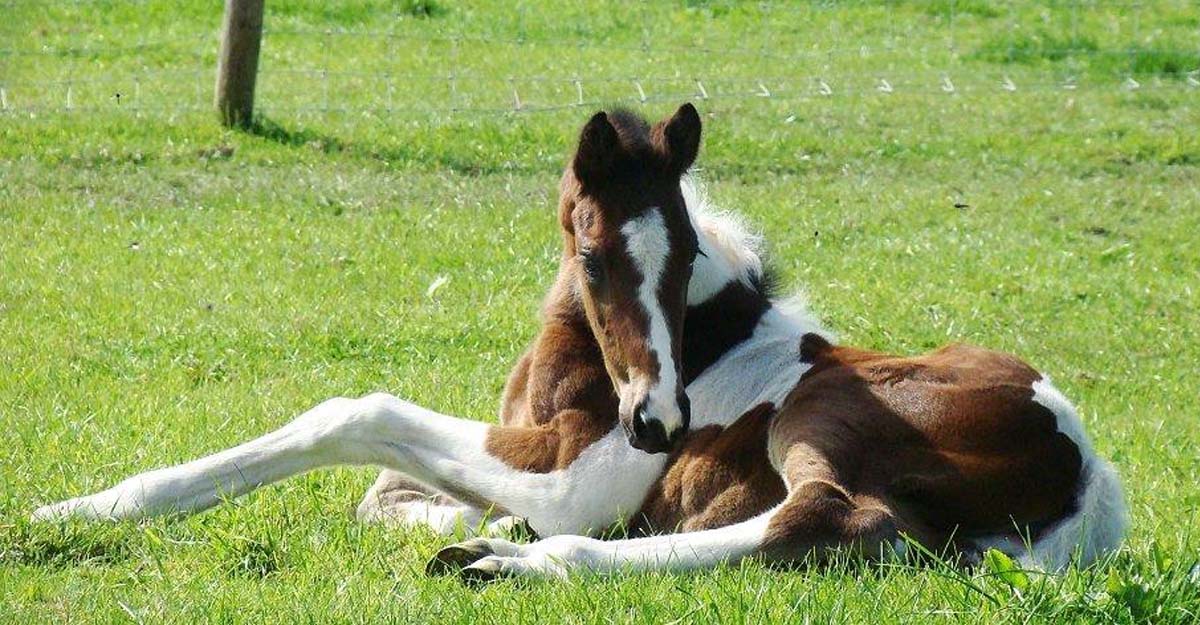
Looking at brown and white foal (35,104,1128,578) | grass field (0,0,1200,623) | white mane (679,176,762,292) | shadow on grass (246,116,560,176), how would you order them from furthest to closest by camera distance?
1. shadow on grass (246,116,560,176)
2. white mane (679,176,762,292)
3. brown and white foal (35,104,1128,578)
4. grass field (0,0,1200,623)

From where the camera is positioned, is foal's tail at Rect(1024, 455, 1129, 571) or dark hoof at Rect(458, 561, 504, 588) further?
foal's tail at Rect(1024, 455, 1129, 571)

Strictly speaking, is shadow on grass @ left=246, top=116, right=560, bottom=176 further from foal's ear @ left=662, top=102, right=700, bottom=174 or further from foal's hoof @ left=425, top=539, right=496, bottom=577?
foal's hoof @ left=425, top=539, right=496, bottom=577

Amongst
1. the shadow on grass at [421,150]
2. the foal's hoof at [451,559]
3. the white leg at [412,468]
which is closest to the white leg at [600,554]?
the foal's hoof at [451,559]

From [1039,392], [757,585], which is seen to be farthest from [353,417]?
[1039,392]

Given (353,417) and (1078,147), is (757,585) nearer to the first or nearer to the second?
(353,417)

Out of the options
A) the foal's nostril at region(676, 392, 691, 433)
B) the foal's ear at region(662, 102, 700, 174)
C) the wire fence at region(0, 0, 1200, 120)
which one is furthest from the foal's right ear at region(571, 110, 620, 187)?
the wire fence at region(0, 0, 1200, 120)

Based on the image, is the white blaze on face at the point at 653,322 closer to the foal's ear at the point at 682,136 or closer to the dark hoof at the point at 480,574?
the foal's ear at the point at 682,136

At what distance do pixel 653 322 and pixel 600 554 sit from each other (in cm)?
80

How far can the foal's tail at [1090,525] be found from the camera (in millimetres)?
4918

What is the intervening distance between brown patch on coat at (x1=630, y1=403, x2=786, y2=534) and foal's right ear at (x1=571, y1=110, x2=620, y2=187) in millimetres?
952

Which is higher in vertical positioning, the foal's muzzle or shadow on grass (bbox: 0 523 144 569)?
the foal's muzzle

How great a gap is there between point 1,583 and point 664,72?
12.8m

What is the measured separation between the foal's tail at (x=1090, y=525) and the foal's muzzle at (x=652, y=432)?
3.61 feet

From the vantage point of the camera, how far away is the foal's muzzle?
4.95 metres
